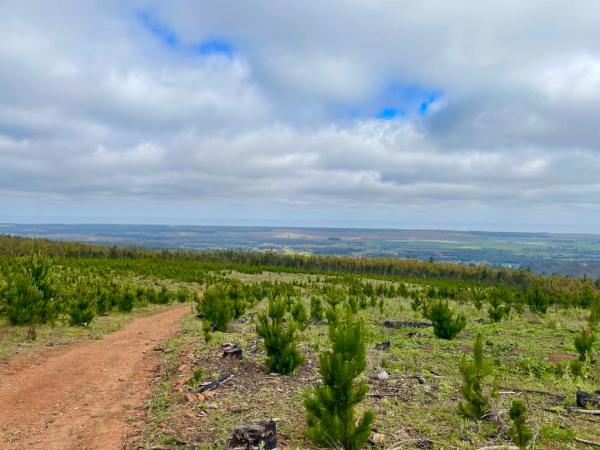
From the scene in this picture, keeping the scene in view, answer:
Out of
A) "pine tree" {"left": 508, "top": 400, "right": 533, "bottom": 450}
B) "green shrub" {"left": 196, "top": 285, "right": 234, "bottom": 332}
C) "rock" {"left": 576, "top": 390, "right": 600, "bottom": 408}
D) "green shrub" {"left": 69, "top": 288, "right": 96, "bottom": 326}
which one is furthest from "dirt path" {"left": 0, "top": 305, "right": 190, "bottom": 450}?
"rock" {"left": 576, "top": 390, "right": 600, "bottom": 408}

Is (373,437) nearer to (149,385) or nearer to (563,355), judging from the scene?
(149,385)

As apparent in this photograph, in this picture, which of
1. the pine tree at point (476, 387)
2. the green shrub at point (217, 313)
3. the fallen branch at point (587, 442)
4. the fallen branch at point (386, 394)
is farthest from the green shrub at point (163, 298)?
the fallen branch at point (587, 442)

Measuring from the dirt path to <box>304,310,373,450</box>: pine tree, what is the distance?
9.84 feet

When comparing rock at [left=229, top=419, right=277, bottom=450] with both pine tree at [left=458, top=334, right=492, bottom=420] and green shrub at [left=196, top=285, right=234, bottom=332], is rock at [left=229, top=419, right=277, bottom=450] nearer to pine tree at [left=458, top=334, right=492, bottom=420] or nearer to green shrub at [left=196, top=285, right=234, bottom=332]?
pine tree at [left=458, top=334, right=492, bottom=420]

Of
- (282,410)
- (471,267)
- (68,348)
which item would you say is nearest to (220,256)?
(471,267)

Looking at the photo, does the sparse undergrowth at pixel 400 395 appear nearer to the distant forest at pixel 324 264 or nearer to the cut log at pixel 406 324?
the cut log at pixel 406 324

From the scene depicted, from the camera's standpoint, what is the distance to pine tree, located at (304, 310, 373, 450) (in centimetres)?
492

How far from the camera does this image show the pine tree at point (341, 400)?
492 centimetres

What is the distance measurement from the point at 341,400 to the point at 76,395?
5981mm

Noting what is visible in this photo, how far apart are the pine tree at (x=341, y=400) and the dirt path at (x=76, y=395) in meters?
3.00

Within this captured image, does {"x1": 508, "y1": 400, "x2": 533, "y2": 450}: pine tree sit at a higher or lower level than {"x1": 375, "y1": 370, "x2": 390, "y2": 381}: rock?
higher

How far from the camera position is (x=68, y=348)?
40.0 feet

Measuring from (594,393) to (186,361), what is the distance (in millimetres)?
8758

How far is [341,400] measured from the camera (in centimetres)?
511
